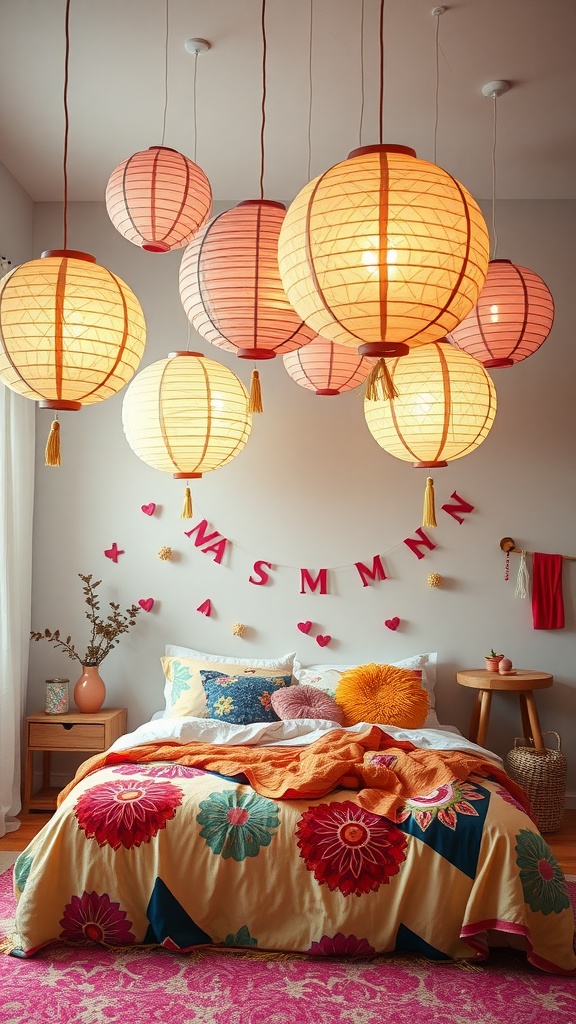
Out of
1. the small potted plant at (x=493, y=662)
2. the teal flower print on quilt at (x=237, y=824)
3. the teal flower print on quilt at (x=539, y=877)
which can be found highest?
the small potted plant at (x=493, y=662)

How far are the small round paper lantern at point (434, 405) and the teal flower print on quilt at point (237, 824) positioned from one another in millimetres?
1314

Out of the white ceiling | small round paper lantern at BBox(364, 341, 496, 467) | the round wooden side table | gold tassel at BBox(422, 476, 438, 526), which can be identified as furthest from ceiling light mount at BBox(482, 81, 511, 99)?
the round wooden side table

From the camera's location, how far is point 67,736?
14.3ft

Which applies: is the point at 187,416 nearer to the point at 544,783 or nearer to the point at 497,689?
the point at 497,689

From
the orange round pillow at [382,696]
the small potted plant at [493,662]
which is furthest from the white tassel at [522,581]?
the orange round pillow at [382,696]

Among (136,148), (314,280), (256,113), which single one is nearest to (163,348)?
(136,148)

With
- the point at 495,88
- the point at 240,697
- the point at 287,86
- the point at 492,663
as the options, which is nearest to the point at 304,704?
the point at 240,697

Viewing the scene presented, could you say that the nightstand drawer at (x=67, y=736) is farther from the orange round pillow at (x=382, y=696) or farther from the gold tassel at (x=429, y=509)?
the gold tassel at (x=429, y=509)

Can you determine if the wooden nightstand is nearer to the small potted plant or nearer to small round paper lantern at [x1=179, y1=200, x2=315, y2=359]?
the small potted plant

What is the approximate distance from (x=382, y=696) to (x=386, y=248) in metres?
3.00

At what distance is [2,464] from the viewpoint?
429 cm

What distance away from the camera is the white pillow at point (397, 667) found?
4.32 meters

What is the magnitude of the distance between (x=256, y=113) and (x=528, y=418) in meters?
2.11

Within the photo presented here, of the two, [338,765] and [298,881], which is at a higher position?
[338,765]
